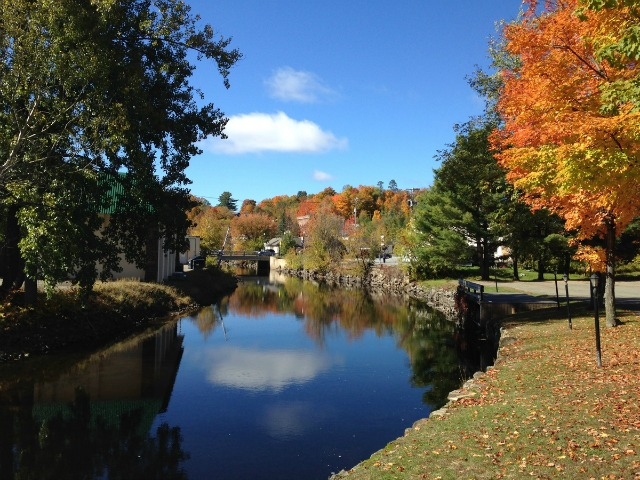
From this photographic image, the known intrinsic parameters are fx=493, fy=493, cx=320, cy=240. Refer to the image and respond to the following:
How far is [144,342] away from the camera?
65.9ft

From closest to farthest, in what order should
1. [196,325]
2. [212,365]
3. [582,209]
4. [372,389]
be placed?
1. [582,209]
2. [372,389]
3. [212,365]
4. [196,325]

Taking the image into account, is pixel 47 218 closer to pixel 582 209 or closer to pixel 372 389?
pixel 372 389

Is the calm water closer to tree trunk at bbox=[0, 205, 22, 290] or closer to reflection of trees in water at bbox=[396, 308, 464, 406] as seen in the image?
reflection of trees in water at bbox=[396, 308, 464, 406]

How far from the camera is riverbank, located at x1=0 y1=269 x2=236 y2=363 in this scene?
1684cm

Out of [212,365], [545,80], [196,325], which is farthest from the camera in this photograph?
[196,325]

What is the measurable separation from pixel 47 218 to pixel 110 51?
5418mm

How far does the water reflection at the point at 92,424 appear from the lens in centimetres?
891

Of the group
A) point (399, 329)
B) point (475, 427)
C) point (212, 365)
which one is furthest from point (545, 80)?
point (399, 329)

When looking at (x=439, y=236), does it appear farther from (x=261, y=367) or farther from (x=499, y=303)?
(x=261, y=367)

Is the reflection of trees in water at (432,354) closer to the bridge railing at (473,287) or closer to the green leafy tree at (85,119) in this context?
the bridge railing at (473,287)

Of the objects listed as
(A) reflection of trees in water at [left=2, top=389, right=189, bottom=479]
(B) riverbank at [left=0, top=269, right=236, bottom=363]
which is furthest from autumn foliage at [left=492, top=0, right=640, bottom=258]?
(B) riverbank at [left=0, top=269, right=236, bottom=363]

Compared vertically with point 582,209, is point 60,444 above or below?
below

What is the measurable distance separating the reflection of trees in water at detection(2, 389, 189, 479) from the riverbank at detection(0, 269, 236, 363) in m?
5.82

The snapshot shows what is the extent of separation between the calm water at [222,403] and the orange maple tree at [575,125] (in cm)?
627
